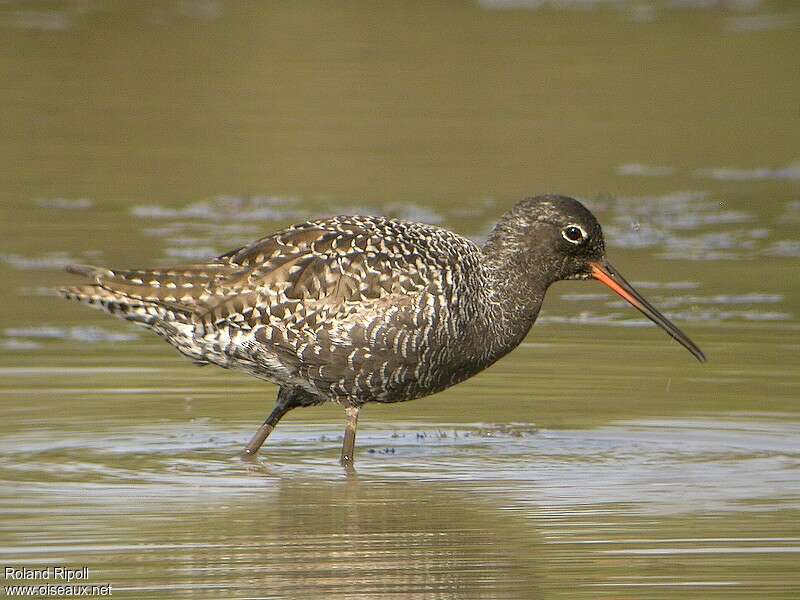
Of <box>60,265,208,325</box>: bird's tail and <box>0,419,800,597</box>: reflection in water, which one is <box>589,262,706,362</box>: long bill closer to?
<box>0,419,800,597</box>: reflection in water

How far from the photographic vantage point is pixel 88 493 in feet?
30.5

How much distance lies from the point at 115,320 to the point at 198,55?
465 inches

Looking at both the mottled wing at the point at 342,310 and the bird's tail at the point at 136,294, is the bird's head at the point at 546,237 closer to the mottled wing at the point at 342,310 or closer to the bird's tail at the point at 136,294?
the mottled wing at the point at 342,310

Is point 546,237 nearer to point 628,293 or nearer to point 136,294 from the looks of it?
point 628,293

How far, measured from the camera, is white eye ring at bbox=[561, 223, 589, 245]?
35.0ft

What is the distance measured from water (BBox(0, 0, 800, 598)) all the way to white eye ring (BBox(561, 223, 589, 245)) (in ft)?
3.38

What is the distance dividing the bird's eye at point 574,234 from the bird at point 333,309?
547mm

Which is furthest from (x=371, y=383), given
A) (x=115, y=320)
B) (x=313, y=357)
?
(x=115, y=320)

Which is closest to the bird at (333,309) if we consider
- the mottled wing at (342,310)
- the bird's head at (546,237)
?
the mottled wing at (342,310)

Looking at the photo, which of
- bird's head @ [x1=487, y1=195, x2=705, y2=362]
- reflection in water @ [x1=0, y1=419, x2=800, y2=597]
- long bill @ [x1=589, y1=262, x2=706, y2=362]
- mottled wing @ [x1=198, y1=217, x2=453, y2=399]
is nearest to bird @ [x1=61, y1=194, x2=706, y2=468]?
mottled wing @ [x1=198, y1=217, x2=453, y2=399]

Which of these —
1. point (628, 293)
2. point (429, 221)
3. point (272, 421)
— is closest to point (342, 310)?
point (272, 421)

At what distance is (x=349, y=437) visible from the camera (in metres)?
10.2

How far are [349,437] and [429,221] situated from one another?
5.84 meters

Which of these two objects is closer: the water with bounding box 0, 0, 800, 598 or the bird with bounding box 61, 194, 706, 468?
the water with bounding box 0, 0, 800, 598
